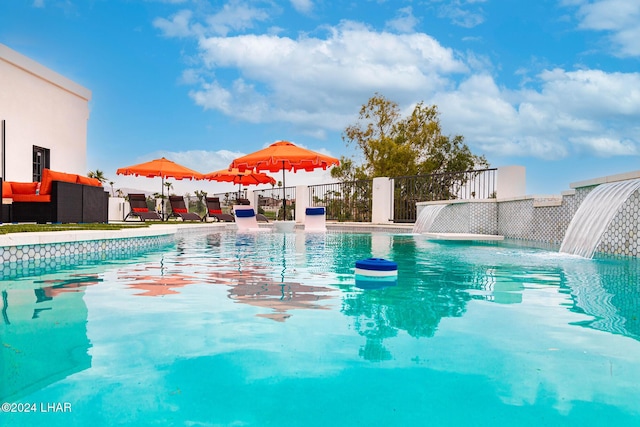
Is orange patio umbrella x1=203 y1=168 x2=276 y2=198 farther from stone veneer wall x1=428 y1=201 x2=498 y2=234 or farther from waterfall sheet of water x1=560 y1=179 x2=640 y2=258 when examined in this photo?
waterfall sheet of water x1=560 y1=179 x2=640 y2=258

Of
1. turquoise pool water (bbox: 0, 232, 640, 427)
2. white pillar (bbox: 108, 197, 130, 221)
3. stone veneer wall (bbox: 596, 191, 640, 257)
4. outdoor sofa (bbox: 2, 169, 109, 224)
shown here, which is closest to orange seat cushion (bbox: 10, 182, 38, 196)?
outdoor sofa (bbox: 2, 169, 109, 224)

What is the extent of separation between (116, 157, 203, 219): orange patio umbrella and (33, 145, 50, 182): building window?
2.94 m

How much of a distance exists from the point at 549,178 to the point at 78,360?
1394cm

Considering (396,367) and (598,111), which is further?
(598,111)

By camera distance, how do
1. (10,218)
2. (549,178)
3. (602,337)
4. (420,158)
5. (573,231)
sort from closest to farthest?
(602,337), (573,231), (10,218), (549,178), (420,158)

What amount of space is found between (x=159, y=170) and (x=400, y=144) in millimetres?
15604

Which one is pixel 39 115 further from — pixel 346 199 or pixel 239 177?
pixel 346 199

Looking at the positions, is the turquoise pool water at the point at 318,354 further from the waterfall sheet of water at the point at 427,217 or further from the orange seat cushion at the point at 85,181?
the waterfall sheet of water at the point at 427,217

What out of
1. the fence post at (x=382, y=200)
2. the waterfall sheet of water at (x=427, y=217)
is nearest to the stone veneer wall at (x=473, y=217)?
the waterfall sheet of water at (x=427, y=217)

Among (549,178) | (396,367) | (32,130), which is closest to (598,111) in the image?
(549,178)

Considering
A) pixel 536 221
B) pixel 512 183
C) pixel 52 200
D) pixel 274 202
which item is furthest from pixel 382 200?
pixel 52 200

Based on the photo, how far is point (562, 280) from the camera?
4.06 metres

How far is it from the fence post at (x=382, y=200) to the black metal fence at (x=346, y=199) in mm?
1625

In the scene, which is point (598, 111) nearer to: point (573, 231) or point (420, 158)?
point (573, 231)
